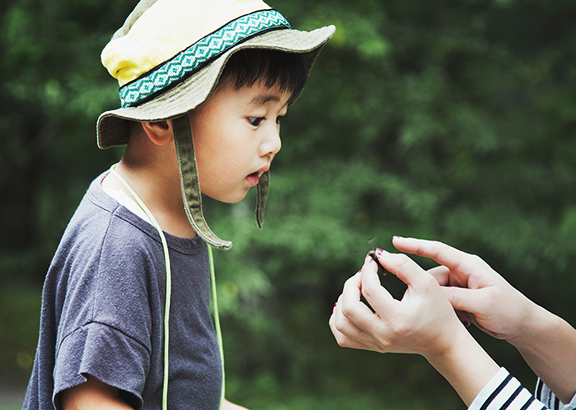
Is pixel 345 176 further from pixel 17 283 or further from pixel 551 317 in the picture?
pixel 17 283

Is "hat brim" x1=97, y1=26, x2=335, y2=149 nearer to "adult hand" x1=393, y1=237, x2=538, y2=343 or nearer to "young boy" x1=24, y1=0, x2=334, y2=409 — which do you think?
"young boy" x1=24, y1=0, x2=334, y2=409

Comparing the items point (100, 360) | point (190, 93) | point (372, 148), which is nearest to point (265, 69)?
point (190, 93)

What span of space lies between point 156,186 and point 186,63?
1.14ft

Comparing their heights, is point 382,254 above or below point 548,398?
above

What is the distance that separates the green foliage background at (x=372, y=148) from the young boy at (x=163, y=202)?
183 centimetres

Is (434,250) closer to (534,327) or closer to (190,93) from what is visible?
(534,327)

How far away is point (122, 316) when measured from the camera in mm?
1132

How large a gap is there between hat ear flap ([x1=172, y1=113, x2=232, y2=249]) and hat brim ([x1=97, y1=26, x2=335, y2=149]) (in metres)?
0.07

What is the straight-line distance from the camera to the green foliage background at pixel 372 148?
3.56m

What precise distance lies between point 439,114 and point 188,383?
326 centimetres

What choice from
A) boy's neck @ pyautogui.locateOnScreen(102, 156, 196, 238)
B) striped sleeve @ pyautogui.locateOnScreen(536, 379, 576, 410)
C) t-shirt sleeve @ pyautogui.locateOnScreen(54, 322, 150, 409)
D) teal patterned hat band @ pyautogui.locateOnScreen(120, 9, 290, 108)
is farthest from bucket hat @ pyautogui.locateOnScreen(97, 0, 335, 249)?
striped sleeve @ pyautogui.locateOnScreen(536, 379, 576, 410)

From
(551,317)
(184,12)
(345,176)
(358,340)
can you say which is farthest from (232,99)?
(345,176)

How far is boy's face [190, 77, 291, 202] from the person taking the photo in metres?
1.40

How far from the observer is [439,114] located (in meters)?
4.04
